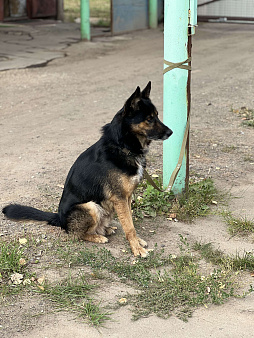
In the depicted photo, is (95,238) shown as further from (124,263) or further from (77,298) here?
(77,298)

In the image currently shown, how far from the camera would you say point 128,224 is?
418cm

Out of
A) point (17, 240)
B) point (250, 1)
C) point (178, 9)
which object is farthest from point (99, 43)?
point (17, 240)

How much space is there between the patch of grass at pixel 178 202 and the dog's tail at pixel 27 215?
33.8 inches

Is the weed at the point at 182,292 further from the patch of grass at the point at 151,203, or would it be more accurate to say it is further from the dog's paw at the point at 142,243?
the patch of grass at the point at 151,203

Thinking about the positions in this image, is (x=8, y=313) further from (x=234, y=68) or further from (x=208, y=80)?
(x=234, y=68)

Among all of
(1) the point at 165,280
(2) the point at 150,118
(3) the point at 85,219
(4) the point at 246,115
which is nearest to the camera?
(1) the point at 165,280

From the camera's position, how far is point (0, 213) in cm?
482

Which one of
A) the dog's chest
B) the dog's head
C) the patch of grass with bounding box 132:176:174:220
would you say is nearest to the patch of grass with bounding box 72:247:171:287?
the dog's chest

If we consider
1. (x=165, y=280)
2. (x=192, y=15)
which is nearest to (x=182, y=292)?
(x=165, y=280)

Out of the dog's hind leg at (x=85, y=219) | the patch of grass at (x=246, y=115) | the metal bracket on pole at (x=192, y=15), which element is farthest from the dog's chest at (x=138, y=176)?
the patch of grass at (x=246, y=115)

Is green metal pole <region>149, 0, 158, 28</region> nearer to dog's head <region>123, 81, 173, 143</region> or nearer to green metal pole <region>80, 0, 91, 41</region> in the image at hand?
green metal pole <region>80, 0, 91, 41</region>

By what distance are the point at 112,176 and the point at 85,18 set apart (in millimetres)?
10482

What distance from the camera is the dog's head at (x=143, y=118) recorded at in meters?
3.98

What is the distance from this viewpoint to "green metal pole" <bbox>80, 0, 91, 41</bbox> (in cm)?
1348
